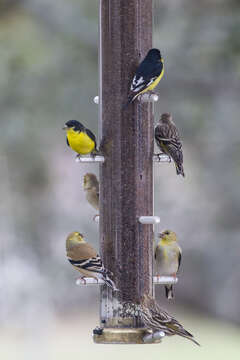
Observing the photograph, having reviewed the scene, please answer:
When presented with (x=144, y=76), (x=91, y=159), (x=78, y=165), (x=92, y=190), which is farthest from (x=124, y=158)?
(x=78, y=165)

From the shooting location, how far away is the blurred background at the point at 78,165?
13.0 m

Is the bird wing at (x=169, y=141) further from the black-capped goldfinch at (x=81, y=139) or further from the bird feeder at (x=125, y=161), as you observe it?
the black-capped goldfinch at (x=81, y=139)

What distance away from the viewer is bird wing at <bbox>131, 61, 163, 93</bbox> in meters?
6.15

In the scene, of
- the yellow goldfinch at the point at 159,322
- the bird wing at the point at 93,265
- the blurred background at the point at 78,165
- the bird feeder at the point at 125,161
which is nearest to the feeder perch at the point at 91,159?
the bird feeder at the point at 125,161

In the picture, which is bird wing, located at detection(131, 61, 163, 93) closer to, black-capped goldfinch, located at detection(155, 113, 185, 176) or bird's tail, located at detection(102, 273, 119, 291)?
black-capped goldfinch, located at detection(155, 113, 185, 176)

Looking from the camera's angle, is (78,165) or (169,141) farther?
(78,165)

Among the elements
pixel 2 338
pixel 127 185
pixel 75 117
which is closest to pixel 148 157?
pixel 127 185

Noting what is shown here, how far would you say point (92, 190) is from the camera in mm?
7027

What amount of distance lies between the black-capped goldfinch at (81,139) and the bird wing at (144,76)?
35 centimetres

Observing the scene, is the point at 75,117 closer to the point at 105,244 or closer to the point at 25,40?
the point at 25,40

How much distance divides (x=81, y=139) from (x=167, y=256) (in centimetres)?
84

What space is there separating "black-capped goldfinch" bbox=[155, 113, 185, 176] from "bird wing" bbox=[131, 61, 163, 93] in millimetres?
411

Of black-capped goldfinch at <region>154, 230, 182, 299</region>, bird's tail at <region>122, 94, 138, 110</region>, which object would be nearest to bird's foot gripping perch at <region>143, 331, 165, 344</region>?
black-capped goldfinch at <region>154, 230, 182, 299</region>

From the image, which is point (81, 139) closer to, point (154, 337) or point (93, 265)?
point (93, 265)
